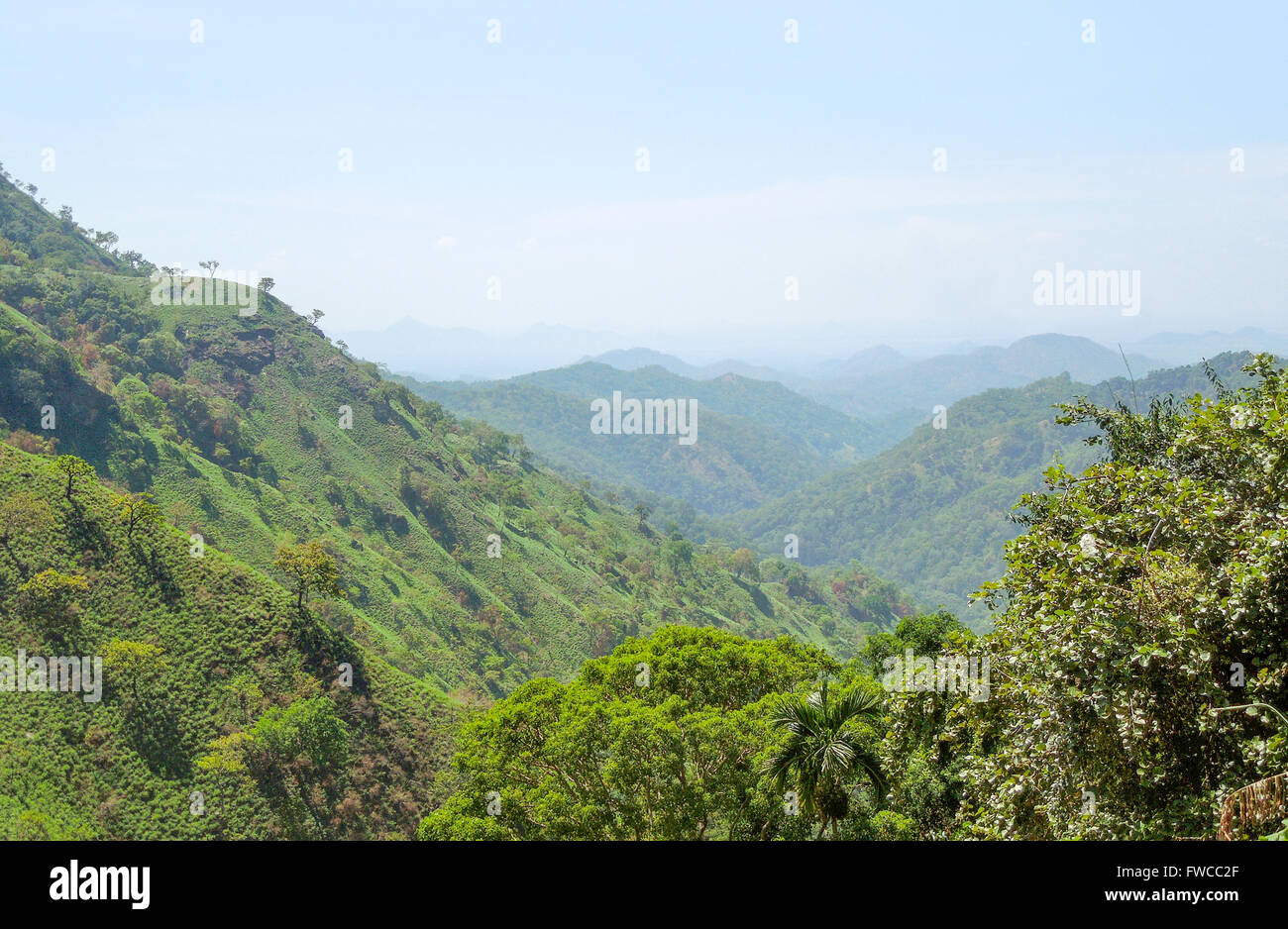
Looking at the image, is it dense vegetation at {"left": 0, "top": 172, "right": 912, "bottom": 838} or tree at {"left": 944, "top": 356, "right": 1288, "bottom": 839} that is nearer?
tree at {"left": 944, "top": 356, "right": 1288, "bottom": 839}

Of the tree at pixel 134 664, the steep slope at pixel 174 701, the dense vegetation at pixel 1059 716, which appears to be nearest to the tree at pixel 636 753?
the dense vegetation at pixel 1059 716

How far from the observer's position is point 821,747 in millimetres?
11812

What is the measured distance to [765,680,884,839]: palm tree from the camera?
1178cm

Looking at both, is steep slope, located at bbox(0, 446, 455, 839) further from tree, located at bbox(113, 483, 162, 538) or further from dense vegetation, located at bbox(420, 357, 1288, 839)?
dense vegetation, located at bbox(420, 357, 1288, 839)

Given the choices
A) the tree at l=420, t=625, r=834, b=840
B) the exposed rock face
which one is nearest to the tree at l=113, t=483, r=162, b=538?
the tree at l=420, t=625, r=834, b=840

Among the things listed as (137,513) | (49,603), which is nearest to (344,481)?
(137,513)

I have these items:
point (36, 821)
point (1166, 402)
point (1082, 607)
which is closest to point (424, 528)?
point (36, 821)

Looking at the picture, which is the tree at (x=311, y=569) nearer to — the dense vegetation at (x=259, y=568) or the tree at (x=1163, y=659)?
the dense vegetation at (x=259, y=568)

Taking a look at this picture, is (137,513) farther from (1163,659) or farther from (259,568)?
(1163,659)

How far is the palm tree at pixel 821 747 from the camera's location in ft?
38.7

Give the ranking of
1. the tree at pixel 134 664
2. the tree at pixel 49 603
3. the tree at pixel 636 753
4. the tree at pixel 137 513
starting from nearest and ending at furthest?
the tree at pixel 636 753, the tree at pixel 134 664, the tree at pixel 49 603, the tree at pixel 137 513

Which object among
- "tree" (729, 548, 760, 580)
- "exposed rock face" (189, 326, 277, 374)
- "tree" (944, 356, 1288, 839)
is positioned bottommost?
"tree" (729, 548, 760, 580)

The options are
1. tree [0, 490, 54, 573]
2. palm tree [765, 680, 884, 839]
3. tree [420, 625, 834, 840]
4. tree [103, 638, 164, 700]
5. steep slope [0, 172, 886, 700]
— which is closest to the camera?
palm tree [765, 680, 884, 839]

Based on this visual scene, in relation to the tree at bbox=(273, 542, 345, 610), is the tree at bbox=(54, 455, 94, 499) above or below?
above
